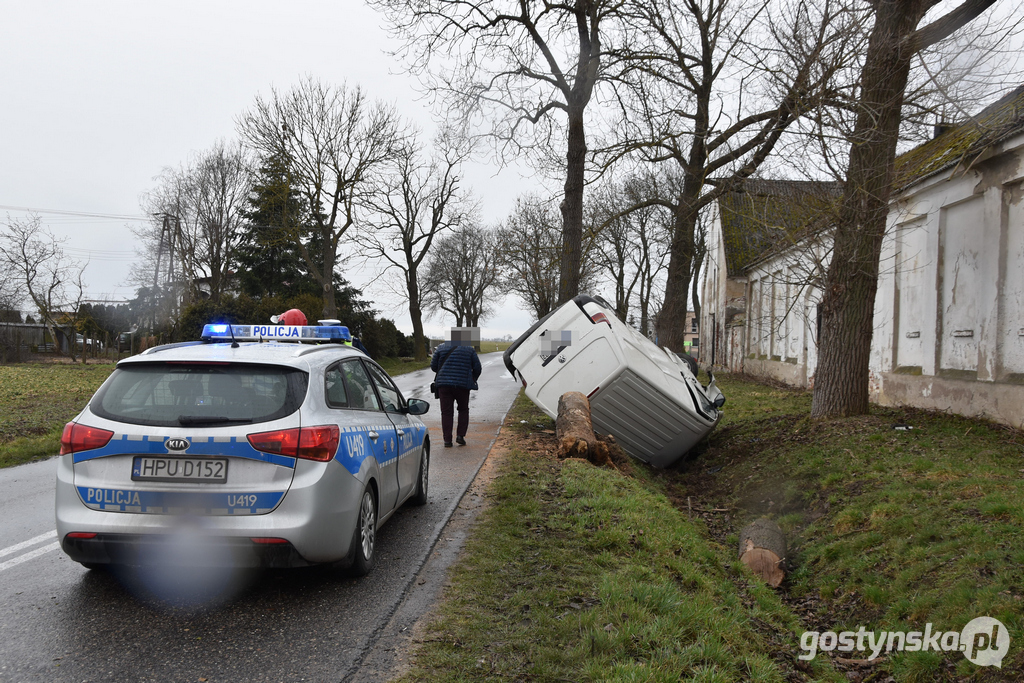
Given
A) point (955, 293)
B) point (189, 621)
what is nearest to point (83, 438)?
point (189, 621)

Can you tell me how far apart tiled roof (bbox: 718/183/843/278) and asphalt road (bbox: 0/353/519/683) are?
23.1 feet

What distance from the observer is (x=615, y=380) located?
384 inches

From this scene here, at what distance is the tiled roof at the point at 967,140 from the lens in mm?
8672

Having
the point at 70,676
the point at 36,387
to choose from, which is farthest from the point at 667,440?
the point at 36,387

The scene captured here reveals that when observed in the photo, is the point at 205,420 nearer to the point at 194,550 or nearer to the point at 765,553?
the point at 194,550

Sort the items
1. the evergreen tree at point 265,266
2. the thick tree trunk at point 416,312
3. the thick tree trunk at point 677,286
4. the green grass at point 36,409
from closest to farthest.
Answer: the green grass at point 36,409
the thick tree trunk at point 677,286
the evergreen tree at point 265,266
the thick tree trunk at point 416,312

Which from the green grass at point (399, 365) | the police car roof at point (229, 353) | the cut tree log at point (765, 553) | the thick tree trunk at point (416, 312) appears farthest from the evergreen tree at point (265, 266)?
the cut tree log at point (765, 553)

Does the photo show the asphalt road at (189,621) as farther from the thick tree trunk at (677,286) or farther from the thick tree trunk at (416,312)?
the thick tree trunk at (416,312)

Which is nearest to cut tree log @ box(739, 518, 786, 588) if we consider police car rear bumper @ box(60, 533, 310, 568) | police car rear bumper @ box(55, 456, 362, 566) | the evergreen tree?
police car rear bumper @ box(55, 456, 362, 566)

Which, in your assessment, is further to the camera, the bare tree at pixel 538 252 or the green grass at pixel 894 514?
the bare tree at pixel 538 252

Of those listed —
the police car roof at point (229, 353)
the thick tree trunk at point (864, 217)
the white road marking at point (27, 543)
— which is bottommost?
the white road marking at point (27, 543)

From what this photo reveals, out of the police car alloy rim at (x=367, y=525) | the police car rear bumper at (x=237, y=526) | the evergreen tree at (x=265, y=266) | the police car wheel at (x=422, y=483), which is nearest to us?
the police car rear bumper at (x=237, y=526)

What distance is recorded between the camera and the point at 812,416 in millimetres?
10633

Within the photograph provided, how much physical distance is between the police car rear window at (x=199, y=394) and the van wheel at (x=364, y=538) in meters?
0.91
